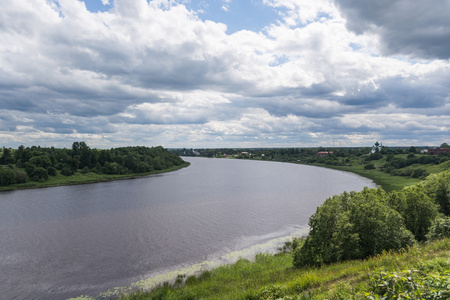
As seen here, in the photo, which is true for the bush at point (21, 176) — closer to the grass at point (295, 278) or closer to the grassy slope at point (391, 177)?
the grass at point (295, 278)

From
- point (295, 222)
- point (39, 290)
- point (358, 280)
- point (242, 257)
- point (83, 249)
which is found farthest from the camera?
point (295, 222)

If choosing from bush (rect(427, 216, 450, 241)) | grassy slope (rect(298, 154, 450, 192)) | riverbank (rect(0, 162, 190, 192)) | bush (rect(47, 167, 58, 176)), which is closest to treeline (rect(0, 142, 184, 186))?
bush (rect(47, 167, 58, 176))

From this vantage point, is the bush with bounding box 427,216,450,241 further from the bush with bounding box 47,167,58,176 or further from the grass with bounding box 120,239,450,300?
the bush with bounding box 47,167,58,176

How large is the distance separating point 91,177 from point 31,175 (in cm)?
1943

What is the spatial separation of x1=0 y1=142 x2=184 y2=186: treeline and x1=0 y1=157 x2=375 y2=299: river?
25.8m

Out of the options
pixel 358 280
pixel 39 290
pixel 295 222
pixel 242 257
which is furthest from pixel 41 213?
pixel 358 280

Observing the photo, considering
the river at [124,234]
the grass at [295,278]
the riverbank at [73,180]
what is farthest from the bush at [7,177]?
the grass at [295,278]

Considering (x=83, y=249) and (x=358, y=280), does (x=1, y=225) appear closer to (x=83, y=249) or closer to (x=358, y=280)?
(x=83, y=249)

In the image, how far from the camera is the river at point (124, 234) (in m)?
25.6

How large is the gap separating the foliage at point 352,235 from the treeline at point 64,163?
97.1 metres

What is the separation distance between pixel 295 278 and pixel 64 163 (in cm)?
11795

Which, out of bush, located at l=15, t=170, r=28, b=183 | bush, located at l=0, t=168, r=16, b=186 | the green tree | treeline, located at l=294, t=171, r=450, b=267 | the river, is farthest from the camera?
the green tree

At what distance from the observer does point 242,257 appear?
96.0 ft

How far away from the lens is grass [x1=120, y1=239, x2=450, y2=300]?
34.7 feet
